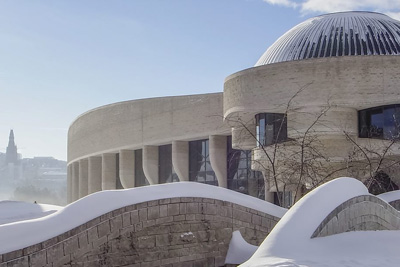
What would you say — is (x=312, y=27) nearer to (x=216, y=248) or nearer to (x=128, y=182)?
(x=128, y=182)

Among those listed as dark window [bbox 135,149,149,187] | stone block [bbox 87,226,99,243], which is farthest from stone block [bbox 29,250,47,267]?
dark window [bbox 135,149,149,187]

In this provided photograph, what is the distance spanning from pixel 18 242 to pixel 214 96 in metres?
27.5

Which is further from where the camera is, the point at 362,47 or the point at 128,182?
the point at 128,182

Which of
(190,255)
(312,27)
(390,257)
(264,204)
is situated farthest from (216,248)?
(312,27)

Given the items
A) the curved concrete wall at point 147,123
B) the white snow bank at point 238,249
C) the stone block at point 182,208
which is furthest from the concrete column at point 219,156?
the stone block at point 182,208

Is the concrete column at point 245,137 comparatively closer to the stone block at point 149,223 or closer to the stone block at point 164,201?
the stone block at point 164,201

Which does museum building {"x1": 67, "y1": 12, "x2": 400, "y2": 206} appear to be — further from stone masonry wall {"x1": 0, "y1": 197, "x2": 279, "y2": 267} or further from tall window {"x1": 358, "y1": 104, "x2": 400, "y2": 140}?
stone masonry wall {"x1": 0, "y1": 197, "x2": 279, "y2": 267}

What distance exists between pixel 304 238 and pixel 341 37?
2729 centimetres

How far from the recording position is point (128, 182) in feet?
149

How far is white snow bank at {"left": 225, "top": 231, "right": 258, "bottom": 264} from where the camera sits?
421 inches

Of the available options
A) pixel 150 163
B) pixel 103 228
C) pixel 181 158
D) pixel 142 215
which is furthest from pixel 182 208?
pixel 150 163

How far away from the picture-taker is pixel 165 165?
4347cm

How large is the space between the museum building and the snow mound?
7.52 meters

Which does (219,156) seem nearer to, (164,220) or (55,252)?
(164,220)
